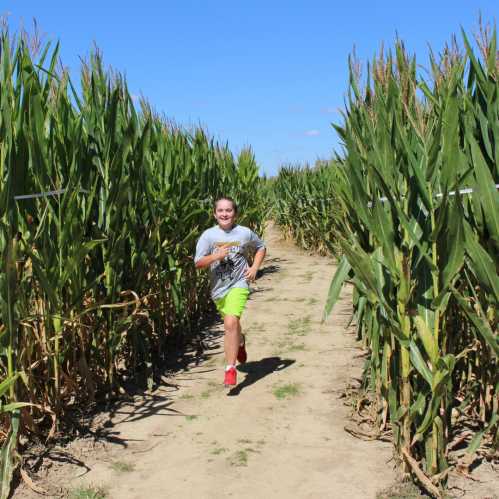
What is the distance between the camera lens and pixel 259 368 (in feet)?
16.4

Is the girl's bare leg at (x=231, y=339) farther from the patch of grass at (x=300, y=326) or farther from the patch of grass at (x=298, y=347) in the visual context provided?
the patch of grass at (x=300, y=326)

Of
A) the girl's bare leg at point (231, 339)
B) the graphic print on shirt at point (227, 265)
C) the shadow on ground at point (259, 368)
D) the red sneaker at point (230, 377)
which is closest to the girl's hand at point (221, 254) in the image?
the graphic print on shirt at point (227, 265)

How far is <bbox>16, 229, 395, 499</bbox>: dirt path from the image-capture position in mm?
2986

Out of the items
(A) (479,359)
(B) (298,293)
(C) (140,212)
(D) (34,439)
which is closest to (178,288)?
(C) (140,212)

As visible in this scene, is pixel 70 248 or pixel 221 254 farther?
pixel 221 254

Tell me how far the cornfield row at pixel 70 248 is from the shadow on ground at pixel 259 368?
72cm

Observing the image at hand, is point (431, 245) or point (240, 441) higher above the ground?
point (431, 245)

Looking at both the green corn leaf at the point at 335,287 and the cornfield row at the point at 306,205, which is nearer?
the green corn leaf at the point at 335,287

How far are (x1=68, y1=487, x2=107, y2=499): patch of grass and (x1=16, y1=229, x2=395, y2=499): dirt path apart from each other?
1.5 inches

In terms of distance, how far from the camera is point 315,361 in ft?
16.8

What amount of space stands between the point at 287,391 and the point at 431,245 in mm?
2044

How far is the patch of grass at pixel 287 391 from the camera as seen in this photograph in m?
4.27

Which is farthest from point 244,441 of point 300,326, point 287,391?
point 300,326

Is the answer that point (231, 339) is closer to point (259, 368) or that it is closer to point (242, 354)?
point (242, 354)
